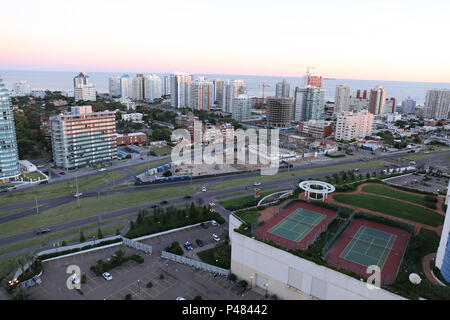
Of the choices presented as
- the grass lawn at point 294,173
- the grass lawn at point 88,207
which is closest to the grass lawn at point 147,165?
the grass lawn at point 88,207

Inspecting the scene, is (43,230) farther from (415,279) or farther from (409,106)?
(409,106)

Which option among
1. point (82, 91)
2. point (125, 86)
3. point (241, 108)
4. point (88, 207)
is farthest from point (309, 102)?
point (125, 86)

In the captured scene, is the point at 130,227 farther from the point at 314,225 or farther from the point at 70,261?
the point at 314,225

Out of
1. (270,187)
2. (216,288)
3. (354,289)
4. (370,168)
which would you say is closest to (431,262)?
(354,289)

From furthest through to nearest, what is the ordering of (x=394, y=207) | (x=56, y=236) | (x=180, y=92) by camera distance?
(x=180, y=92) < (x=394, y=207) < (x=56, y=236)

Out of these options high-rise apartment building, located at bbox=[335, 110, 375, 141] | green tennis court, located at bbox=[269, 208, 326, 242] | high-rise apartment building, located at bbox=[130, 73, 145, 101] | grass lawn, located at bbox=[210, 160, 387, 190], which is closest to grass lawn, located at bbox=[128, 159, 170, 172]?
grass lawn, located at bbox=[210, 160, 387, 190]

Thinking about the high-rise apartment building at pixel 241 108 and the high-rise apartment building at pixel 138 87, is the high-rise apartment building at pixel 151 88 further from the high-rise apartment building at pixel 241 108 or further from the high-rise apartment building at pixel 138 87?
the high-rise apartment building at pixel 241 108

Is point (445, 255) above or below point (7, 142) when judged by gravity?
below
